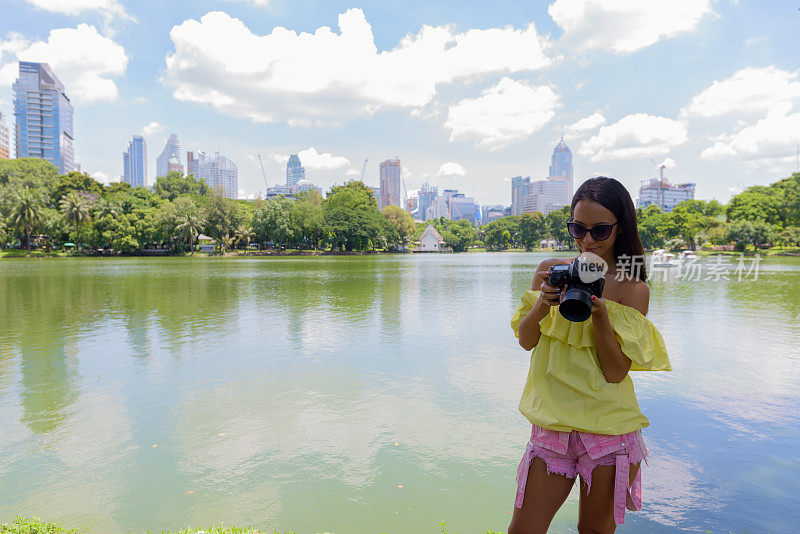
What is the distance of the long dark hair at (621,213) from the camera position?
2.03 meters

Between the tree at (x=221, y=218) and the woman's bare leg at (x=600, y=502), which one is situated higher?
the tree at (x=221, y=218)

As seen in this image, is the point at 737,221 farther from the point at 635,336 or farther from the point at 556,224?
the point at 635,336

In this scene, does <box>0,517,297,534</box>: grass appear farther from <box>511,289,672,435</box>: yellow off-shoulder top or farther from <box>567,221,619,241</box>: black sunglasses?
<box>567,221,619,241</box>: black sunglasses

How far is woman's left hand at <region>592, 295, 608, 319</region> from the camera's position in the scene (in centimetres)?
175

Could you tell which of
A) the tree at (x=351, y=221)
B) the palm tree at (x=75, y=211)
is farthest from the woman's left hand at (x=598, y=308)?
the palm tree at (x=75, y=211)

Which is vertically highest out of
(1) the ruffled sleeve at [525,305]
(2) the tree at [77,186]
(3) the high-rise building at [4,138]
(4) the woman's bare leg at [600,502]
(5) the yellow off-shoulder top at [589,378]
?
(3) the high-rise building at [4,138]

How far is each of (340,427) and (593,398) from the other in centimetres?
417

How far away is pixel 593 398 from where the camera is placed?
1.91m

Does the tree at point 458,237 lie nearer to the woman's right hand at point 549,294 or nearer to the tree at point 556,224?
the tree at point 556,224

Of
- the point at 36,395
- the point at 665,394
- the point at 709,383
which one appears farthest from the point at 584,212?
the point at 36,395

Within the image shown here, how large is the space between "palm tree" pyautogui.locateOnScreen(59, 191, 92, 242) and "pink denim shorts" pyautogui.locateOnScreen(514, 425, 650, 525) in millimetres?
75785

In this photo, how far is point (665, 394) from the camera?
676 centimetres

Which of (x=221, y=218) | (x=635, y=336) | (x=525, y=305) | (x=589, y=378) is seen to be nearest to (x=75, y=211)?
(x=221, y=218)

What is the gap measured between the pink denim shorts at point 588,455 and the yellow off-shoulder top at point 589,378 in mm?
54
